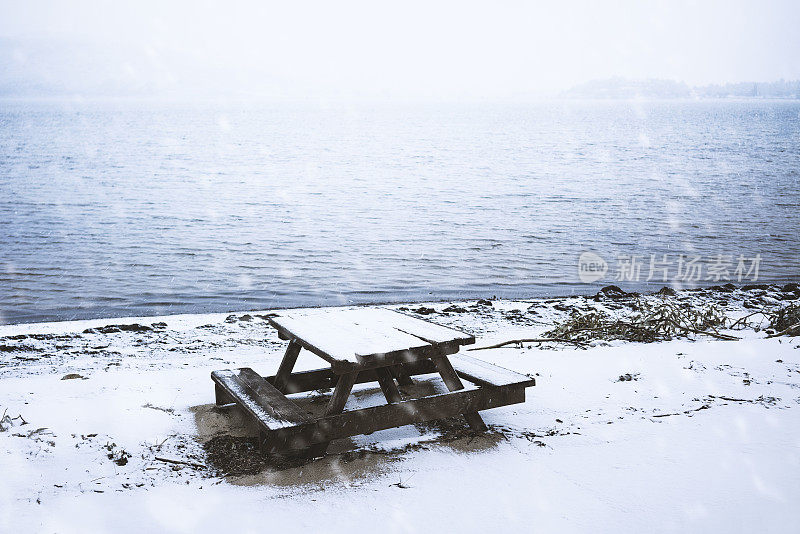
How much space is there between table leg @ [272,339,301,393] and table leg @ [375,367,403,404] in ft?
2.35

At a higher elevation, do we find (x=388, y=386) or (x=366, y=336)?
(x=366, y=336)

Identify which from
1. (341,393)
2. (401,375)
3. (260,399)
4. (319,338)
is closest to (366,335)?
(319,338)

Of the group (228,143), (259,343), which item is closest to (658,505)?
(259,343)

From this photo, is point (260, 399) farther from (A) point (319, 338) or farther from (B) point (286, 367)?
(B) point (286, 367)

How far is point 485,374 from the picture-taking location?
16.6 ft

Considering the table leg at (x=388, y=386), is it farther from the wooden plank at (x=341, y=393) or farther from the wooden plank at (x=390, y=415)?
the wooden plank at (x=341, y=393)

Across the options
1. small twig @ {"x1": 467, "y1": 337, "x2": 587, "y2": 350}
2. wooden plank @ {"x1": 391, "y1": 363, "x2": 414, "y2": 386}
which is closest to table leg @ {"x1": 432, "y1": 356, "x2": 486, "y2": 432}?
wooden plank @ {"x1": 391, "y1": 363, "x2": 414, "y2": 386}

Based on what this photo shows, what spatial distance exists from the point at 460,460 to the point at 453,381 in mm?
571

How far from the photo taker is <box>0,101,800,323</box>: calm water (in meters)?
13.6

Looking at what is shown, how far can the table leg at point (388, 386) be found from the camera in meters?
4.80

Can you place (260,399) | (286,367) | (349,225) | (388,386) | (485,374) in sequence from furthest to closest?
1. (349,225)
2. (286,367)
3. (485,374)
4. (388,386)
5. (260,399)

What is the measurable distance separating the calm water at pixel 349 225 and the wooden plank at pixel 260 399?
6929 millimetres

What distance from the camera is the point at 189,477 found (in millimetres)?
4113

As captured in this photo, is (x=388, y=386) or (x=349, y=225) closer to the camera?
(x=388, y=386)
